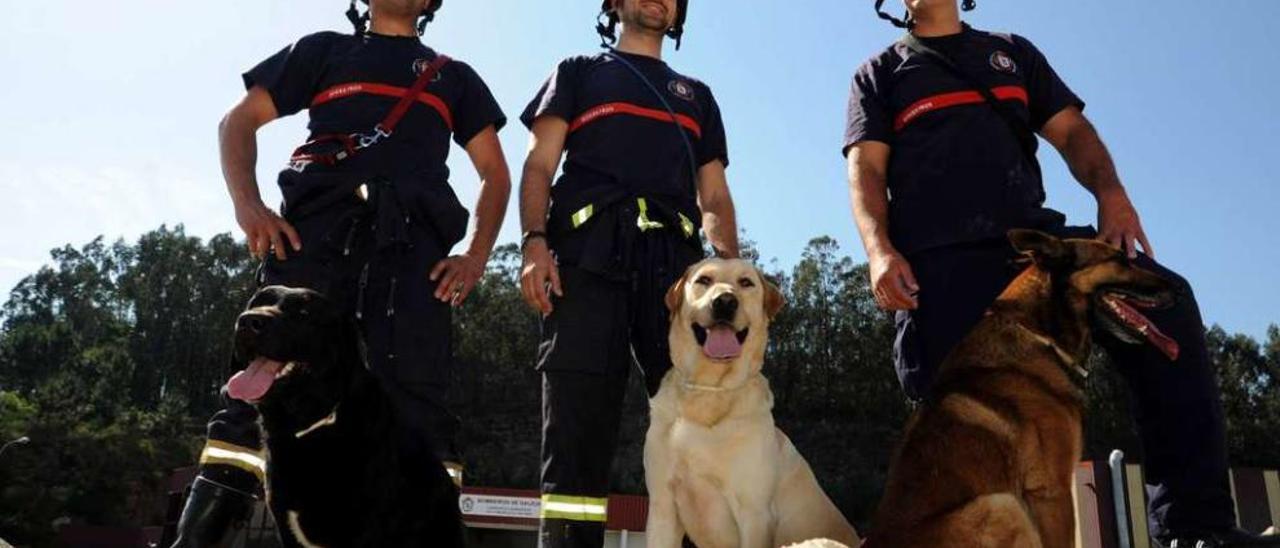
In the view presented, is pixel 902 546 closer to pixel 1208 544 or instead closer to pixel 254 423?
pixel 1208 544

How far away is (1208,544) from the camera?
340cm

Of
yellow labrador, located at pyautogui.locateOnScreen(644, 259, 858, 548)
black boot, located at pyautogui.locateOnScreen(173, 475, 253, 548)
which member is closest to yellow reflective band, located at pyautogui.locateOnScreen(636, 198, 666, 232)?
yellow labrador, located at pyautogui.locateOnScreen(644, 259, 858, 548)

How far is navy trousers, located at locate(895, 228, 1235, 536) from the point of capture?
353 cm

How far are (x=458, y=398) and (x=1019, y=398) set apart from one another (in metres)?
63.9

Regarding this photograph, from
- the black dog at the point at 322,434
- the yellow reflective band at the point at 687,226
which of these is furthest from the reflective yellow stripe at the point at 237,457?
the yellow reflective band at the point at 687,226

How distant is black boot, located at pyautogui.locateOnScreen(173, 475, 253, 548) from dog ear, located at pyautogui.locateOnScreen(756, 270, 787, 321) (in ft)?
9.02

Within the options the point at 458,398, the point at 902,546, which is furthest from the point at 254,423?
the point at 458,398

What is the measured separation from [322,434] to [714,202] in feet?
8.92

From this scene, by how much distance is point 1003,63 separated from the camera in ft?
15.7

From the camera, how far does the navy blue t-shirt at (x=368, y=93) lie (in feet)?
15.6

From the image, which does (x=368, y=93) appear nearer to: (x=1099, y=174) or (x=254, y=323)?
(x=254, y=323)

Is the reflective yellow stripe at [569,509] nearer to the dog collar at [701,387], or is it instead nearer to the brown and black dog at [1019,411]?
the dog collar at [701,387]

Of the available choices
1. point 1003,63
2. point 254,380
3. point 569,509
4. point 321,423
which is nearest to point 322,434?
point 321,423

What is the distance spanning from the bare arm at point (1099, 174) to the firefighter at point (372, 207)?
3.05 meters
